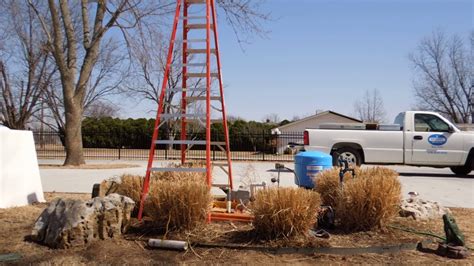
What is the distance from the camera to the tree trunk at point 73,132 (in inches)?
749

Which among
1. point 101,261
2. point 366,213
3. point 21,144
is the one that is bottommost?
point 101,261

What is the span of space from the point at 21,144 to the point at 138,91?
99.8ft

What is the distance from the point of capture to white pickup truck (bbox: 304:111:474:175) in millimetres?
14039

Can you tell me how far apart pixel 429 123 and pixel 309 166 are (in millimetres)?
8425

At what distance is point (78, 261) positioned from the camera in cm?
446

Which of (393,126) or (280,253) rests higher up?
(393,126)

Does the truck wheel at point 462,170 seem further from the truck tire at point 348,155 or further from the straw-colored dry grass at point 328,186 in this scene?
the straw-colored dry grass at point 328,186

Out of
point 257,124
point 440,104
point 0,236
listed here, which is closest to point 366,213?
point 0,236

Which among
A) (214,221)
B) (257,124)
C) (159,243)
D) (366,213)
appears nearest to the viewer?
(159,243)

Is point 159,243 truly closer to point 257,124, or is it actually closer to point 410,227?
point 410,227

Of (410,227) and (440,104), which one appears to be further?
(440,104)

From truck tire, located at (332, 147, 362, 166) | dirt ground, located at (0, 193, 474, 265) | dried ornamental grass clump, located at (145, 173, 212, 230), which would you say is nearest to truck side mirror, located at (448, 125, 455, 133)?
truck tire, located at (332, 147, 362, 166)

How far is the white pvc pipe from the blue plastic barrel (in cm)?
308

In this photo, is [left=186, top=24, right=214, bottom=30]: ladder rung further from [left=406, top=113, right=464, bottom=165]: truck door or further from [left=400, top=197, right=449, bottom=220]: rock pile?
[left=406, top=113, right=464, bottom=165]: truck door
